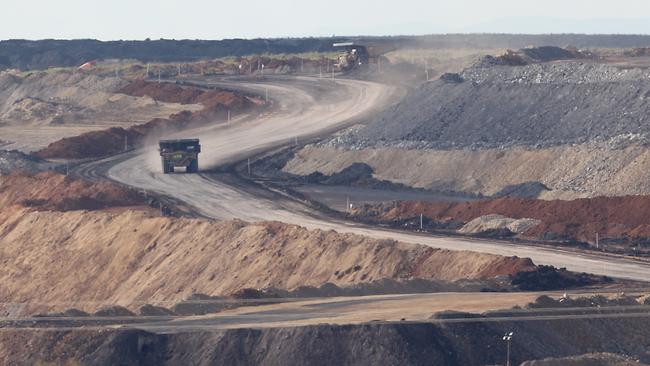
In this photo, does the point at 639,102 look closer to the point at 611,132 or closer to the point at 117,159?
the point at 611,132

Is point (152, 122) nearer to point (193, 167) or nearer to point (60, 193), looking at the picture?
point (193, 167)

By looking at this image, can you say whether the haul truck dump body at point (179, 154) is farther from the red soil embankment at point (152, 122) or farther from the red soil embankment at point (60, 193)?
the red soil embankment at point (152, 122)

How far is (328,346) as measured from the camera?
38.3m

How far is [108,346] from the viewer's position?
38844mm

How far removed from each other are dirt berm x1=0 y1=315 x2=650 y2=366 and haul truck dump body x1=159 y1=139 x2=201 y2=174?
43442 millimetres

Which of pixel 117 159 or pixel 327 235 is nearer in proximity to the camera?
pixel 327 235

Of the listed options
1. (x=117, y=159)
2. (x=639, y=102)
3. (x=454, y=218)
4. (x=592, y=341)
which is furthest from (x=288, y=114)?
(x=592, y=341)

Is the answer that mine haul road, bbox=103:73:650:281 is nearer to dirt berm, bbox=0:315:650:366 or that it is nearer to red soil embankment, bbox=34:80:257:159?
red soil embankment, bbox=34:80:257:159

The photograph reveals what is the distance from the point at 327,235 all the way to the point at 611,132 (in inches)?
924

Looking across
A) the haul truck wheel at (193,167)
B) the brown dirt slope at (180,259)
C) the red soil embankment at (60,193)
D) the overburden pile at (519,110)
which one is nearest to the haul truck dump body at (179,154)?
the haul truck wheel at (193,167)

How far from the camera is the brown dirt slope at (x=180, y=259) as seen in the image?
179 ft

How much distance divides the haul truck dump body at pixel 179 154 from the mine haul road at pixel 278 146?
86 cm

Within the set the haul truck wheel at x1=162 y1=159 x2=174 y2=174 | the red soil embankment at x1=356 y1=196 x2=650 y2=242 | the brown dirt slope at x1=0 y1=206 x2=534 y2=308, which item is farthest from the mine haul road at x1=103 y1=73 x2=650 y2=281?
the brown dirt slope at x1=0 y1=206 x2=534 y2=308

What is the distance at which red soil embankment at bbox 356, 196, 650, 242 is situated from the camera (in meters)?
59.5
